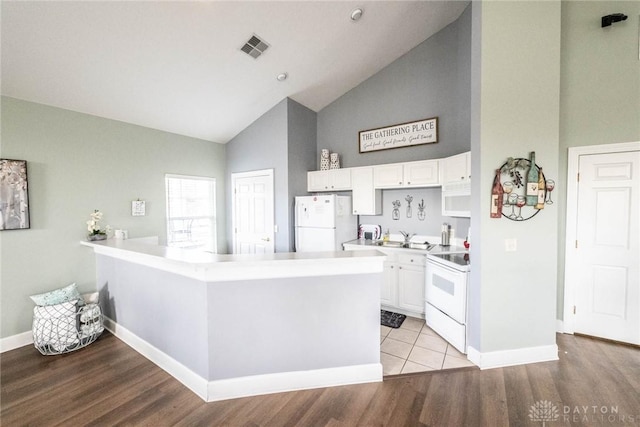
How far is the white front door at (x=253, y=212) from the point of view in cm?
417

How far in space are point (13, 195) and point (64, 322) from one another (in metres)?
1.36

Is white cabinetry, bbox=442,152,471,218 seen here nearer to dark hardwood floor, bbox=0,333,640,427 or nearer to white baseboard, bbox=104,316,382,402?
dark hardwood floor, bbox=0,333,640,427

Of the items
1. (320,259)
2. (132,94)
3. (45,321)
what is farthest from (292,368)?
(132,94)

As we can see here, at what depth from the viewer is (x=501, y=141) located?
232 centimetres

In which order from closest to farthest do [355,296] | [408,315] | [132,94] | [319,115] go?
[355,296]
[132,94]
[408,315]
[319,115]

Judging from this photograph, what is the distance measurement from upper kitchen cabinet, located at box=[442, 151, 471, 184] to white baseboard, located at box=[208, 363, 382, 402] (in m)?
2.10

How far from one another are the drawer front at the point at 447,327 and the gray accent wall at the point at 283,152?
2100 mm

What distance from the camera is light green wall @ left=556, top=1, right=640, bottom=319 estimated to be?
2549 millimetres

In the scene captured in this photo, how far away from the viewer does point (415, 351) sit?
2561 mm

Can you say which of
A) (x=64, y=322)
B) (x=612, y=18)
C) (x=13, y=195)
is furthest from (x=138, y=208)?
(x=612, y=18)

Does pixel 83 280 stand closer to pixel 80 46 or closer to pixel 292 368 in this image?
pixel 80 46

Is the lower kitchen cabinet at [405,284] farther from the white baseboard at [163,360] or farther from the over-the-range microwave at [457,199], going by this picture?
the white baseboard at [163,360]

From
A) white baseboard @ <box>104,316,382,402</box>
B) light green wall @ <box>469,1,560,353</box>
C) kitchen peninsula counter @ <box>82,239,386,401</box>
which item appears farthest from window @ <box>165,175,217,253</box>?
light green wall @ <box>469,1,560,353</box>

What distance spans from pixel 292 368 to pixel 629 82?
163 inches
